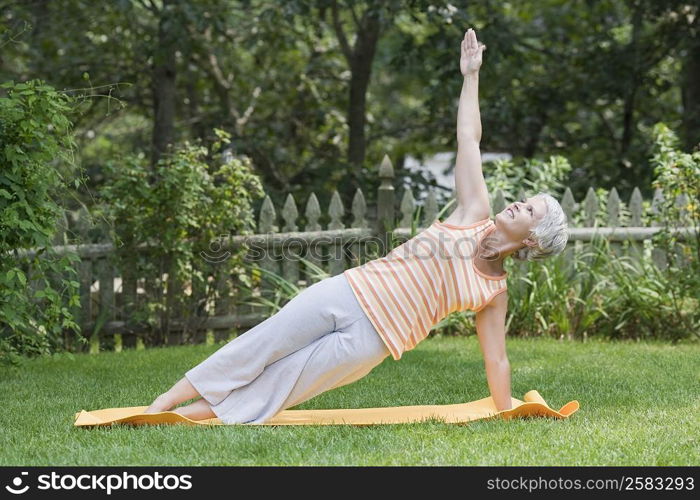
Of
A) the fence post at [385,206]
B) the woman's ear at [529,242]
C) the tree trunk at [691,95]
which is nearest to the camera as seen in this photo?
the woman's ear at [529,242]

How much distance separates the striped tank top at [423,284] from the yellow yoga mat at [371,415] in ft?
1.09

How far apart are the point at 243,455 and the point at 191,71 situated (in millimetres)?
7052

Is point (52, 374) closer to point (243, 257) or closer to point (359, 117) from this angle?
point (243, 257)

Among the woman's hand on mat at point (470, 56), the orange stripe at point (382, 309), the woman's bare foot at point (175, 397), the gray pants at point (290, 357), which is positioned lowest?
the woman's bare foot at point (175, 397)

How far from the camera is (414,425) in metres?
3.89

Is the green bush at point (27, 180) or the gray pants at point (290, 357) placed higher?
the green bush at point (27, 180)

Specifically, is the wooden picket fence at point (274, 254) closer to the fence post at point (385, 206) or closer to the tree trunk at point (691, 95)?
the fence post at point (385, 206)

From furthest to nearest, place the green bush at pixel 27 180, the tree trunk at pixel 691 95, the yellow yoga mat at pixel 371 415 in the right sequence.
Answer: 1. the tree trunk at pixel 691 95
2. the green bush at pixel 27 180
3. the yellow yoga mat at pixel 371 415

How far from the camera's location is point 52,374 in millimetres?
5301

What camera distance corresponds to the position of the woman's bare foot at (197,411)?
3922 mm

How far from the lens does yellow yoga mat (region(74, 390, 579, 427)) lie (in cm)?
388

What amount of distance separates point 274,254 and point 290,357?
2.98 m

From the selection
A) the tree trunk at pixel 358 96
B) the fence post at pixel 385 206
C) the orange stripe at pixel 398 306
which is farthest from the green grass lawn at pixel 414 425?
the tree trunk at pixel 358 96
